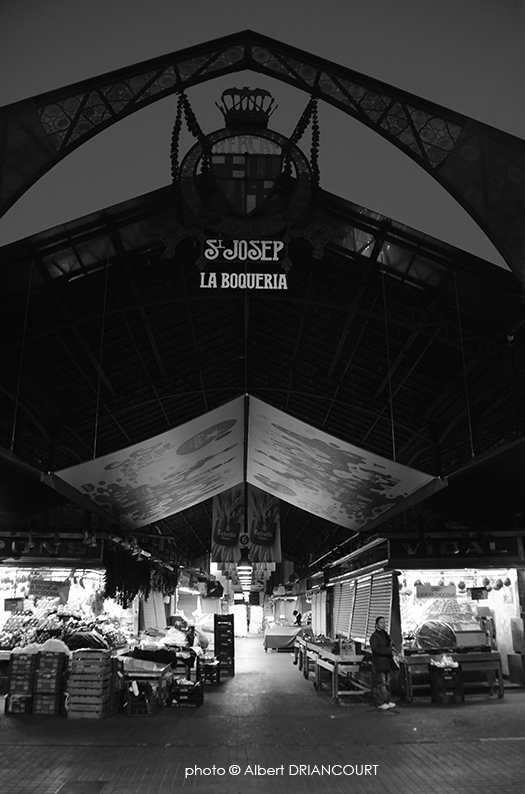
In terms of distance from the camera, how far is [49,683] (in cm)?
945

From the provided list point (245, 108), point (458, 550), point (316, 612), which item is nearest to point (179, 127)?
point (245, 108)

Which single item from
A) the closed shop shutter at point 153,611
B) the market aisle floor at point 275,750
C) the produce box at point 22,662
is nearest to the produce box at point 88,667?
the market aisle floor at point 275,750

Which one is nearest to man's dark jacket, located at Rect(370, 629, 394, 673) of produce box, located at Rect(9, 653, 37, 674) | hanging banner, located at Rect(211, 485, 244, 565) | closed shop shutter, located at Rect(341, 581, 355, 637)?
produce box, located at Rect(9, 653, 37, 674)

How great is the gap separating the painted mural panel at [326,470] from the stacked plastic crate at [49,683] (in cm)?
490

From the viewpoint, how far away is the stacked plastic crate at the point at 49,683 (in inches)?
366

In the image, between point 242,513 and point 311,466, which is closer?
point 311,466

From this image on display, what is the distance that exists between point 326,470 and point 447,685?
15.5ft

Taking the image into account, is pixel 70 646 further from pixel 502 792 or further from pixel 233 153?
pixel 233 153

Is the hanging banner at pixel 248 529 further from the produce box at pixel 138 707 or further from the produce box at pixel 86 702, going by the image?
the produce box at pixel 86 702

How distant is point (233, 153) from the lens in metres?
6.89

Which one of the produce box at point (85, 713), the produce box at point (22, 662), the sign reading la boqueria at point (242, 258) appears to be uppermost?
the sign reading la boqueria at point (242, 258)

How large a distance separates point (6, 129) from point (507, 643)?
13.3 m

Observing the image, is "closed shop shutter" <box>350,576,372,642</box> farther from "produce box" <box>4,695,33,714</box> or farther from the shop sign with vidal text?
"produce box" <box>4,695,33,714</box>

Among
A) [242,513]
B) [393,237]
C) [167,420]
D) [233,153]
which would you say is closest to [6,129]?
[233,153]
